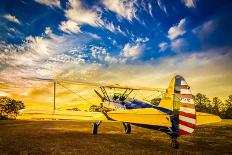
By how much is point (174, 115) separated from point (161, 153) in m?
1.74

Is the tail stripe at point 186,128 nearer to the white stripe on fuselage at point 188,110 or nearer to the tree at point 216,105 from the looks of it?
the white stripe on fuselage at point 188,110

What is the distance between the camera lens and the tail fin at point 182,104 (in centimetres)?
807

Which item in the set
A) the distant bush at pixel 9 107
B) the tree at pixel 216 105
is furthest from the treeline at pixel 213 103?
the distant bush at pixel 9 107

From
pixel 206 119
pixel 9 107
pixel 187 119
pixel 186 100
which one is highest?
pixel 186 100

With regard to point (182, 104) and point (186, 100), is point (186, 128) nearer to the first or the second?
point (182, 104)

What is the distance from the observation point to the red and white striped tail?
803 cm

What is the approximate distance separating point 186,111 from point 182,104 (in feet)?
0.99

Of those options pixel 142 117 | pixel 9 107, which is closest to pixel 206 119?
pixel 142 117

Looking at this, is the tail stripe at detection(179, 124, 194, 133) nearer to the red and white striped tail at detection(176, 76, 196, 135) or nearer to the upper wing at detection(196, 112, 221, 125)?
the red and white striped tail at detection(176, 76, 196, 135)

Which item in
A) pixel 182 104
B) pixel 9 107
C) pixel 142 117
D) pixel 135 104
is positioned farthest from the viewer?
pixel 9 107

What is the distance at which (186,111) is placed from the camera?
8.25 meters

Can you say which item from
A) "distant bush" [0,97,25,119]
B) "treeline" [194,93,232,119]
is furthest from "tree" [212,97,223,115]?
"distant bush" [0,97,25,119]

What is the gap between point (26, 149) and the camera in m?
8.19

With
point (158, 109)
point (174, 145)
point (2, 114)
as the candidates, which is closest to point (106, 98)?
point (158, 109)
